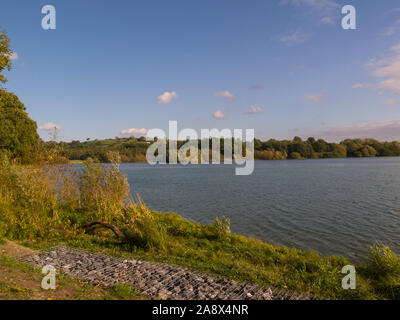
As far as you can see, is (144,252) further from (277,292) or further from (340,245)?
(340,245)

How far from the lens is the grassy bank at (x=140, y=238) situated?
675 cm

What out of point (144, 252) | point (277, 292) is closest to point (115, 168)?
point (144, 252)

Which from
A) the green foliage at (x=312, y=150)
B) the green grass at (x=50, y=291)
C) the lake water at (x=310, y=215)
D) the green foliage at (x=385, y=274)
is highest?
the green foliage at (x=312, y=150)

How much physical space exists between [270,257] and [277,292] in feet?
10.8

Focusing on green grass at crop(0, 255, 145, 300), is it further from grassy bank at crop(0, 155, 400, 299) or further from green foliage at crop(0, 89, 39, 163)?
green foliage at crop(0, 89, 39, 163)

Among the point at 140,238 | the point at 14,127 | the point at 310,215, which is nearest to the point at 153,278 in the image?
the point at 140,238

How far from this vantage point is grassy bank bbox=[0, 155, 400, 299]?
6746 millimetres

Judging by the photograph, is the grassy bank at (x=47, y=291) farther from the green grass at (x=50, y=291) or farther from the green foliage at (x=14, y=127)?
the green foliage at (x=14, y=127)

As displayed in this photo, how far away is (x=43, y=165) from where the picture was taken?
11766mm

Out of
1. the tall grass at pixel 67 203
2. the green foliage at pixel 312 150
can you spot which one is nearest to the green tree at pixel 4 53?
the tall grass at pixel 67 203

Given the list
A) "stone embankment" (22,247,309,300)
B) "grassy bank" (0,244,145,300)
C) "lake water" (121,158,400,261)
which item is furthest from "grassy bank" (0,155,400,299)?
"lake water" (121,158,400,261)

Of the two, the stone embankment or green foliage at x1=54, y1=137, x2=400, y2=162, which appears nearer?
the stone embankment
